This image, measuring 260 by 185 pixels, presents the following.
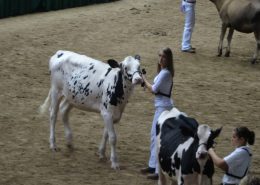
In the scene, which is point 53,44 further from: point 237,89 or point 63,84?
point 63,84

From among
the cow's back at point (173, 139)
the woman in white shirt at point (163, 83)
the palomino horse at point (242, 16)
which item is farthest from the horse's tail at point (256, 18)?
the cow's back at point (173, 139)

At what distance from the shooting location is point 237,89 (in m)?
16.2

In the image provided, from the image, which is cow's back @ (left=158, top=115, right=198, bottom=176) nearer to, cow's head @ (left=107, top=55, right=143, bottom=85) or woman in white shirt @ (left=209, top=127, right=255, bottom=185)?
woman in white shirt @ (left=209, top=127, right=255, bottom=185)

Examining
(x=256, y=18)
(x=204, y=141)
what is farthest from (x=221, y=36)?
(x=204, y=141)

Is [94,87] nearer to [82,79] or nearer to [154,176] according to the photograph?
[82,79]

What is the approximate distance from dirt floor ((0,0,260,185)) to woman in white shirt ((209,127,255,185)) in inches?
96.3

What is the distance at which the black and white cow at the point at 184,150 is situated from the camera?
7809 millimetres

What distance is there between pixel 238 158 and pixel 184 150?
0.68 m

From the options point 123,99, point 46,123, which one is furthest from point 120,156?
point 46,123

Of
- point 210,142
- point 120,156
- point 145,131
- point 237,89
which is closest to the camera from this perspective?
point 210,142

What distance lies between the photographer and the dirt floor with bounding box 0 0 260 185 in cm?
1081

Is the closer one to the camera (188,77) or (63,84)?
(63,84)

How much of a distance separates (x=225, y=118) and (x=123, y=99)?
3929 millimetres

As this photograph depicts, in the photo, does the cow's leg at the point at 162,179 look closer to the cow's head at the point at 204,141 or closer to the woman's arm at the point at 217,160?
the cow's head at the point at 204,141
